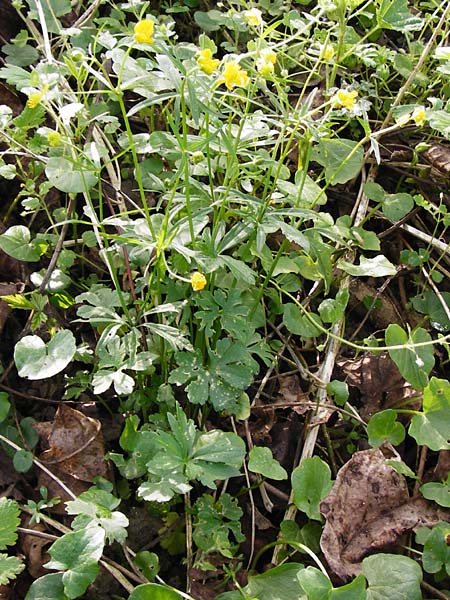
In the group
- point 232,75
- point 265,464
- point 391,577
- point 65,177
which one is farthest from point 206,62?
point 391,577

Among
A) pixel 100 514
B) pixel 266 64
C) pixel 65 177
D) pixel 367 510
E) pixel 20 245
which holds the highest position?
pixel 266 64

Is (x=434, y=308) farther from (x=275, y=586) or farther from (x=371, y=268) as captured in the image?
(x=275, y=586)

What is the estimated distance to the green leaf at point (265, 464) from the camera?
142 centimetres

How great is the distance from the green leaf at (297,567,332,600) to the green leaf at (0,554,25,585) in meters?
0.53

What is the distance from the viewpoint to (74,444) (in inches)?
59.6

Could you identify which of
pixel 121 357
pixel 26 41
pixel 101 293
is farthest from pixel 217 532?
pixel 26 41

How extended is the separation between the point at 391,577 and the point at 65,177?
1.13 meters

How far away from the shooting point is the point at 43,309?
1.66 meters

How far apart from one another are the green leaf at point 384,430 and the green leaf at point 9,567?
81 centimetres

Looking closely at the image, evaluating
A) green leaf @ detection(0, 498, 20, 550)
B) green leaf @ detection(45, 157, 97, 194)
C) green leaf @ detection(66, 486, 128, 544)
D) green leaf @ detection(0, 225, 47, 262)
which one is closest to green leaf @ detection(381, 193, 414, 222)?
green leaf @ detection(45, 157, 97, 194)

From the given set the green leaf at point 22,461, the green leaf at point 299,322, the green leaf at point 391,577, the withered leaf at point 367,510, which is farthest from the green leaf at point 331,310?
the green leaf at point 22,461

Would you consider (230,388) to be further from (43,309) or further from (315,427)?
(43,309)

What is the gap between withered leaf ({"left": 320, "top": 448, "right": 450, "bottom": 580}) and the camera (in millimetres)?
1445

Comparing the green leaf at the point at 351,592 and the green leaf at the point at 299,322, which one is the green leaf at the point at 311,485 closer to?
the green leaf at the point at 351,592
